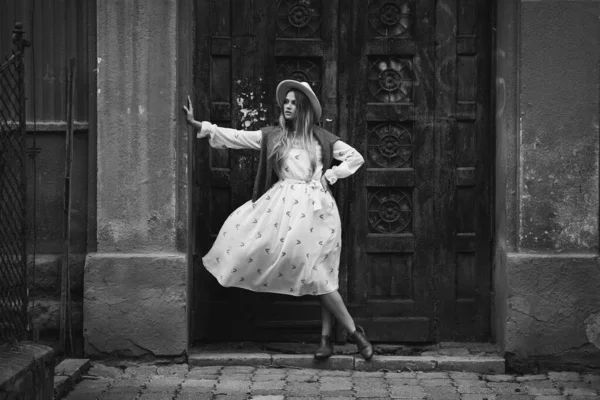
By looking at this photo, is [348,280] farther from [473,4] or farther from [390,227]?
[473,4]

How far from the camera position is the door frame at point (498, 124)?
7.70 metres

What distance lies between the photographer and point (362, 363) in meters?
7.68

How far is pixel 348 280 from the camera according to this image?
814 centimetres

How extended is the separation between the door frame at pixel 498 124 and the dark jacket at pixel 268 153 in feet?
1.76

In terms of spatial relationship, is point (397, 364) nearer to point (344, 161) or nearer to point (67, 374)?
point (344, 161)

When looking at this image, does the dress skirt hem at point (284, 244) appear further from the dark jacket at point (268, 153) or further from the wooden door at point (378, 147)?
the wooden door at point (378, 147)

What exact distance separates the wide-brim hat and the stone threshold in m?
1.81

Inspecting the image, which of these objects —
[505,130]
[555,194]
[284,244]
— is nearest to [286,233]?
[284,244]

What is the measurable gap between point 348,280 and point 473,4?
2.34 m

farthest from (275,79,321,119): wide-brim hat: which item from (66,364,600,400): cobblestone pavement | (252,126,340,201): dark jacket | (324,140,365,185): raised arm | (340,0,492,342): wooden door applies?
(66,364,600,400): cobblestone pavement

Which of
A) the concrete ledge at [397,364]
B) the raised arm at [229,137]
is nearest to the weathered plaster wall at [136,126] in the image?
the raised arm at [229,137]

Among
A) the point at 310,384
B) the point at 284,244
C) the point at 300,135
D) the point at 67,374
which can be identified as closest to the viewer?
the point at 67,374

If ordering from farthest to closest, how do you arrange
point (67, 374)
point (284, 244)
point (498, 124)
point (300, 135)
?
point (498, 124) < point (300, 135) < point (284, 244) < point (67, 374)

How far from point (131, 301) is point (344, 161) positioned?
1.85m
